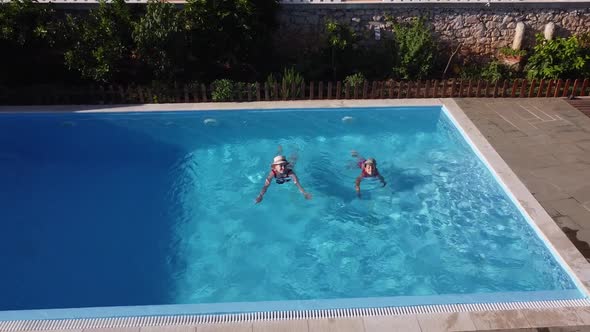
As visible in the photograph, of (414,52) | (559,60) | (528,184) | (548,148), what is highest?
(414,52)

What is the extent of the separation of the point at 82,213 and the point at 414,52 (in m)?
9.29

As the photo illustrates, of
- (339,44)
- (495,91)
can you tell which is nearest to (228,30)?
(339,44)

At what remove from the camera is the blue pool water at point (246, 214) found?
8.05m

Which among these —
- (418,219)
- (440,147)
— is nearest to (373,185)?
(418,219)

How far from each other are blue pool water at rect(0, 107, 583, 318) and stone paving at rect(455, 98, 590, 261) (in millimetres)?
612

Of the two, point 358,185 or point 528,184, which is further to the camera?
point 358,185

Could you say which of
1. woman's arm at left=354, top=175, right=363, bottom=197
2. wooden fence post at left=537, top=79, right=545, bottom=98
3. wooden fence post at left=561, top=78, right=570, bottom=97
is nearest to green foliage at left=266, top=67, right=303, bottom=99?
woman's arm at left=354, top=175, right=363, bottom=197

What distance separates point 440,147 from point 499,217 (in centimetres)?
295

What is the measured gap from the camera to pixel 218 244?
9062 mm

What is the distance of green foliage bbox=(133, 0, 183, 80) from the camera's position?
12.2 meters

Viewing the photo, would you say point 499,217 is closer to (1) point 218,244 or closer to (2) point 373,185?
(2) point 373,185

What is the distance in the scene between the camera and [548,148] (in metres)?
10.6

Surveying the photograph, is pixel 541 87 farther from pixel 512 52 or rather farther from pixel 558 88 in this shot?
pixel 512 52

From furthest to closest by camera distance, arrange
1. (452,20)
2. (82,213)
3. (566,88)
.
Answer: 1. (452,20)
2. (566,88)
3. (82,213)
